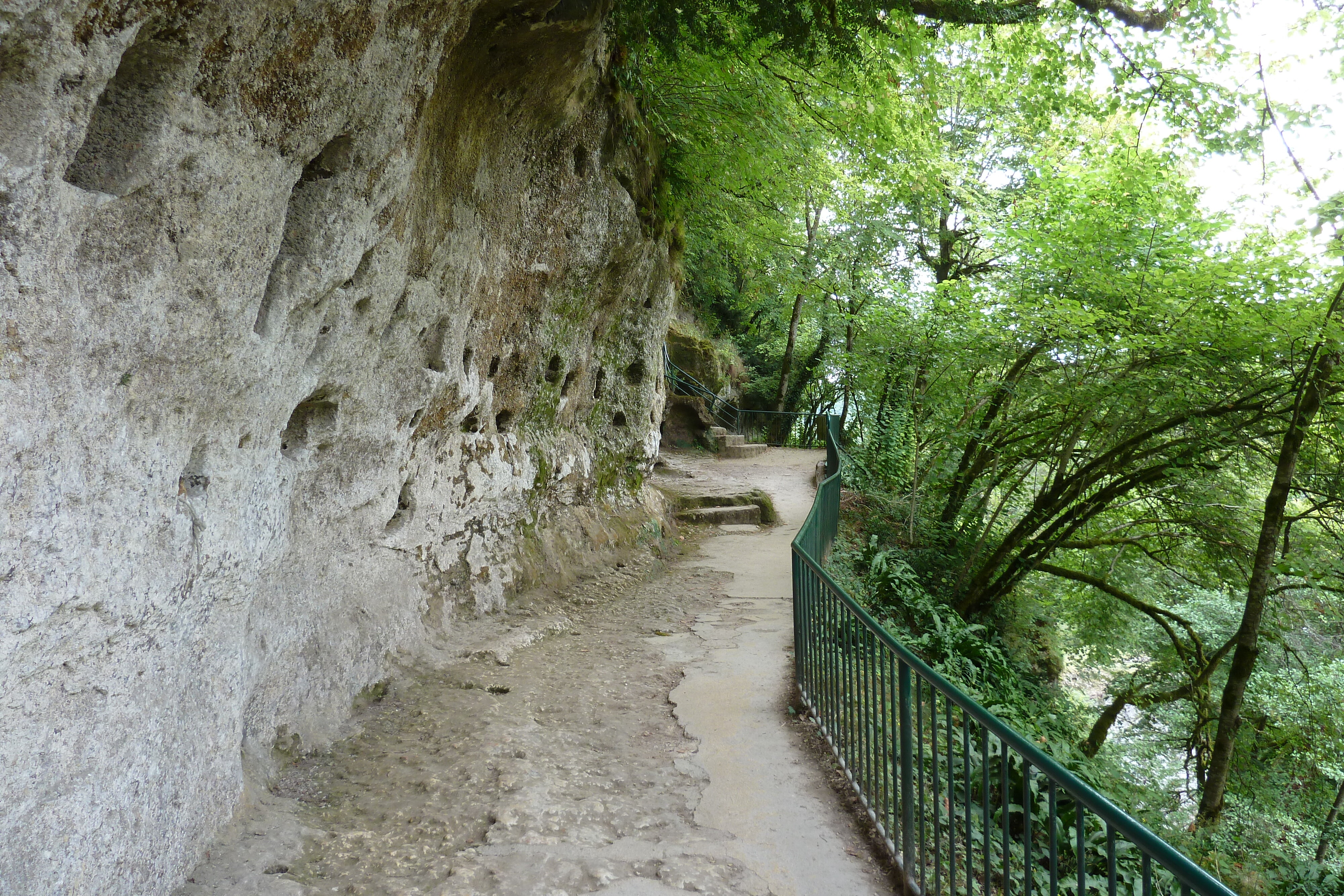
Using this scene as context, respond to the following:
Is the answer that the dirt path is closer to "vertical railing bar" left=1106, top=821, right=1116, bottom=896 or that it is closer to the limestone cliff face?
the limestone cliff face

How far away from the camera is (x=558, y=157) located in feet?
24.3

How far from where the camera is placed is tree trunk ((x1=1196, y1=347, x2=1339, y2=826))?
24.1 ft

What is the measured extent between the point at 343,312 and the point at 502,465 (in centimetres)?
352


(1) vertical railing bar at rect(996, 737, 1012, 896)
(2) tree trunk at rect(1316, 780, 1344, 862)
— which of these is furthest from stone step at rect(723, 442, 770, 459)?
(1) vertical railing bar at rect(996, 737, 1012, 896)

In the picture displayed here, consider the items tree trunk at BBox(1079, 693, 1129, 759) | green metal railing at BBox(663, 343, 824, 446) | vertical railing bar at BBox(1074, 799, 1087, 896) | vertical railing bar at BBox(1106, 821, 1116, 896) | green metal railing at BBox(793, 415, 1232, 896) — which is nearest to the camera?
vertical railing bar at BBox(1106, 821, 1116, 896)

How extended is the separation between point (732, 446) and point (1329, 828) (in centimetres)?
1197

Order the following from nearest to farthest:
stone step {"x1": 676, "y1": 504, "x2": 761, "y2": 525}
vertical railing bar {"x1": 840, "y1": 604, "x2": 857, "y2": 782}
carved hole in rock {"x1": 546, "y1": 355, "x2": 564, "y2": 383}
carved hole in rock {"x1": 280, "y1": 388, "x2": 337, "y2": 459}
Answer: vertical railing bar {"x1": 840, "y1": 604, "x2": 857, "y2": 782} → carved hole in rock {"x1": 280, "y1": 388, "x2": 337, "y2": 459} → carved hole in rock {"x1": 546, "y1": 355, "x2": 564, "y2": 383} → stone step {"x1": 676, "y1": 504, "x2": 761, "y2": 525}

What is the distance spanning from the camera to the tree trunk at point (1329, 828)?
8.90 meters

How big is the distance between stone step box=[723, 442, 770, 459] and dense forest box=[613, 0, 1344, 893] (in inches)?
155

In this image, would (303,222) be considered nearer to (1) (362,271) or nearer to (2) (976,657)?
(1) (362,271)

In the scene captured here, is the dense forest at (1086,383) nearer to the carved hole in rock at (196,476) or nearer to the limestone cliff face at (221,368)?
the limestone cliff face at (221,368)

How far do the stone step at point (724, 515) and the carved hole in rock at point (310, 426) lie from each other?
7.53m

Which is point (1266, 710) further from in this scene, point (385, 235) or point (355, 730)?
point (385, 235)

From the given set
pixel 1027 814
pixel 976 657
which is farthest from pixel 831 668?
pixel 976 657
